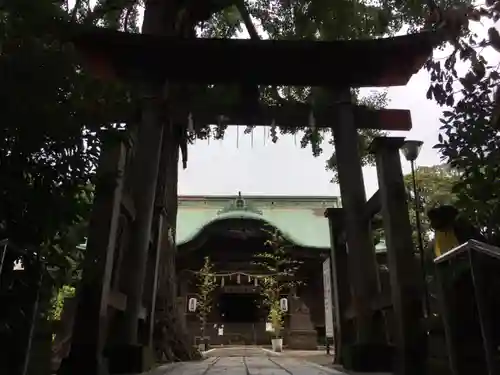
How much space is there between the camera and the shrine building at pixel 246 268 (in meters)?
15.2

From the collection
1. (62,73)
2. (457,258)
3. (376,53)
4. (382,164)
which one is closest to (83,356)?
(62,73)

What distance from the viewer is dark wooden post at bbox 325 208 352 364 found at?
5.21 meters

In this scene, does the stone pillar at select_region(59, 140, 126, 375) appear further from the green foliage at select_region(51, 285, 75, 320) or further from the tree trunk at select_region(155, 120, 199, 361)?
the tree trunk at select_region(155, 120, 199, 361)

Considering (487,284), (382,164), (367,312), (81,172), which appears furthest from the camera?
(367,312)

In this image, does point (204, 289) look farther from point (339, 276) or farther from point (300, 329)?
point (339, 276)

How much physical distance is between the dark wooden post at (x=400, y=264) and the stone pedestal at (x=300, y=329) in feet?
38.3

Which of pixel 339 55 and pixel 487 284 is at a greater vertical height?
pixel 339 55

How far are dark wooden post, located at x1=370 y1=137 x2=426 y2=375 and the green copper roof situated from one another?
1110 centimetres

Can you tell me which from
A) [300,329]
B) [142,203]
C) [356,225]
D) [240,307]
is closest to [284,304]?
[300,329]

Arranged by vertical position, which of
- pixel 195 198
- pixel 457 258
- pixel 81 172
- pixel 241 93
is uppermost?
pixel 195 198

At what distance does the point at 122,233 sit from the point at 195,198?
16.0 m

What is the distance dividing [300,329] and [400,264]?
483 inches

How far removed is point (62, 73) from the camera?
2.29 metres

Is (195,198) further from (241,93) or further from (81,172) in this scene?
(81,172)
